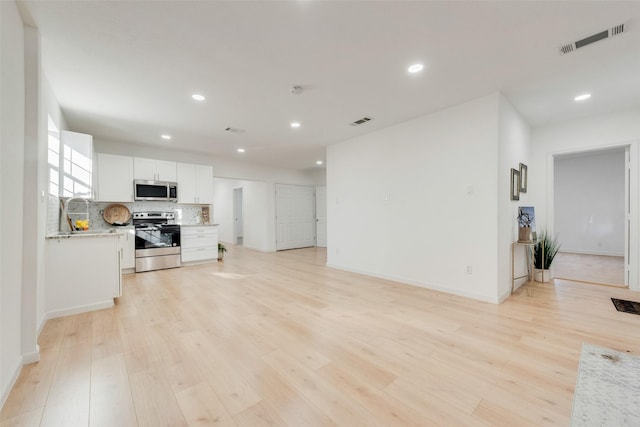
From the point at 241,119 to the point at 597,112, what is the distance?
5.34 meters

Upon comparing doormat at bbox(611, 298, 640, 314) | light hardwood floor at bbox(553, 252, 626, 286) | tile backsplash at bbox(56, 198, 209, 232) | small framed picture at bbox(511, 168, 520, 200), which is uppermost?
small framed picture at bbox(511, 168, 520, 200)

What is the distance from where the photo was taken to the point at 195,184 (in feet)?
19.4

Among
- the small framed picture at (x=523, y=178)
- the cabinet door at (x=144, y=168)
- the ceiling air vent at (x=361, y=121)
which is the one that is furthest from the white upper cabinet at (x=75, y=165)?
the small framed picture at (x=523, y=178)

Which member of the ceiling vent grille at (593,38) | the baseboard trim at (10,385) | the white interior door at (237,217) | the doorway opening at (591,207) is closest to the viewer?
the baseboard trim at (10,385)

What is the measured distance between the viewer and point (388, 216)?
14.1ft

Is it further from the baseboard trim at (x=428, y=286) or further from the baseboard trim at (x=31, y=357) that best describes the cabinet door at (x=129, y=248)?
the baseboard trim at (x=428, y=286)

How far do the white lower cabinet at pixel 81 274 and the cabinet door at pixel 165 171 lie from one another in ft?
8.94

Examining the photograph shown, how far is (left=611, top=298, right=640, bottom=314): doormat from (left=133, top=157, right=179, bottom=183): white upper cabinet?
7.40 metres

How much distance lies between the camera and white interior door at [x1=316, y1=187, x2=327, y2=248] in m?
8.67

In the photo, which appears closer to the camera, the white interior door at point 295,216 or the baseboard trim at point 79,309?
the baseboard trim at point 79,309

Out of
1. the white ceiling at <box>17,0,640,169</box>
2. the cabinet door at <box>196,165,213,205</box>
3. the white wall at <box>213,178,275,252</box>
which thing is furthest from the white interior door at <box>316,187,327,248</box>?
the white ceiling at <box>17,0,640,169</box>

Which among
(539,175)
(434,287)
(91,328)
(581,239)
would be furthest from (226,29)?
(581,239)

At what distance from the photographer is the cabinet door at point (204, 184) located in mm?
5961

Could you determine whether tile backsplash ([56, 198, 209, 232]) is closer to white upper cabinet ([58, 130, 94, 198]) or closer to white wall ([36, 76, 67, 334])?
white upper cabinet ([58, 130, 94, 198])
